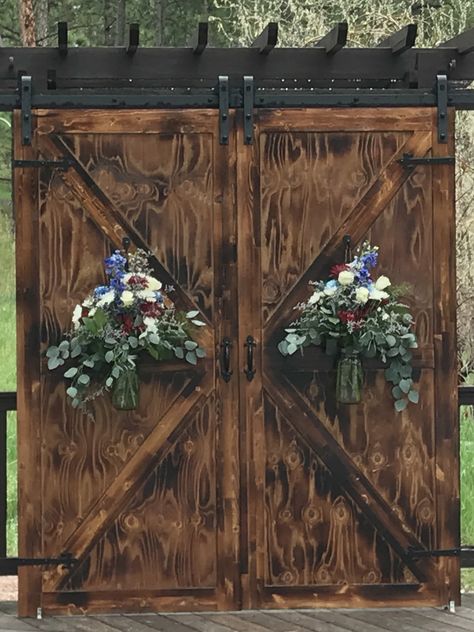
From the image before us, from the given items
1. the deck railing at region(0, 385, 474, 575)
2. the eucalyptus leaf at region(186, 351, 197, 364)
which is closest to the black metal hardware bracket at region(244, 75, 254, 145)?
the eucalyptus leaf at region(186, 351, 197, 364)

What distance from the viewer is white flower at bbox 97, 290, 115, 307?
5.56 meters

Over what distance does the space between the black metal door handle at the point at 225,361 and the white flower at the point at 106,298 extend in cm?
61

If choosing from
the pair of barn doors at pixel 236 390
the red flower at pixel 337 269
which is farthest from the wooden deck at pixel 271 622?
the red flower at pixel 337 269

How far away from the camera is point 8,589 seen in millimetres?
6863

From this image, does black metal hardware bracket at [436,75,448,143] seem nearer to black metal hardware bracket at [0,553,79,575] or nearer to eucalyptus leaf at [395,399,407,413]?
eucalyptus leaf at [395,399,407,413]

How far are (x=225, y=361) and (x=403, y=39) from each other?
1.79 metres

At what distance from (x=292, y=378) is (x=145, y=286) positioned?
33.7 inches

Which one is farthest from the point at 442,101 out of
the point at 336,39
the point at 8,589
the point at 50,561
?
the point at 8,589

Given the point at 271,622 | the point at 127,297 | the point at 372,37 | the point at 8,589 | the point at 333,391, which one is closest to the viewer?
the point at 127,297

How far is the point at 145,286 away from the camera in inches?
220

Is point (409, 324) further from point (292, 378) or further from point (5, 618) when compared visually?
point (5, 618)

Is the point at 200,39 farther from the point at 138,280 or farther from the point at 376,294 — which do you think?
the point at 376,294

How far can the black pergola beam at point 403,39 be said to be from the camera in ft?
18.9

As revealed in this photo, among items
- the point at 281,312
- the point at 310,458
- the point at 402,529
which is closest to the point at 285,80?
the point at 281,312
